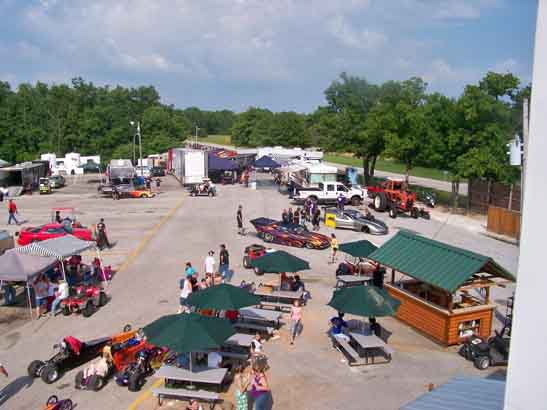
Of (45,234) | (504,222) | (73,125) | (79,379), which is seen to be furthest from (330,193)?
(73,125)

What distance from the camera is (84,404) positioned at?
10680 mm

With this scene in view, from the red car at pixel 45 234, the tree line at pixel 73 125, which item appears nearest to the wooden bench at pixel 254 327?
the red car at pixel 45 234

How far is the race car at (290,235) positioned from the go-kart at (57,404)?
1631cm

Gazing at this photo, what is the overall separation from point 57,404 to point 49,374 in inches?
69.2

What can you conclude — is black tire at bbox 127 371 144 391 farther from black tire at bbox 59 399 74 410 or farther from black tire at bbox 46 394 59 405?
black tire at bbox 46 394 59 405

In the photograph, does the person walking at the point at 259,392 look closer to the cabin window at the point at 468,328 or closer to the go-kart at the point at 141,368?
the go-kart at the point at 141,368

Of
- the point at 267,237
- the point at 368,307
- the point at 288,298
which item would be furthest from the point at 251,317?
the point at 267,237

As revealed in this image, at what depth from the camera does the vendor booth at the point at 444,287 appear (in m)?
14.0

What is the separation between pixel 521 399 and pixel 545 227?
1.20 meters

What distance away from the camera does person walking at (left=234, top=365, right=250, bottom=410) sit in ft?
32.9

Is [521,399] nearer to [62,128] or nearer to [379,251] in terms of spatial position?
[379,251]

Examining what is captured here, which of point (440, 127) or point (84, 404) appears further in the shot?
point (440, 127)

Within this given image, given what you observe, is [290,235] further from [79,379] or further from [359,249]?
[79,379]

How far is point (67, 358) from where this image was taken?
472 inches
